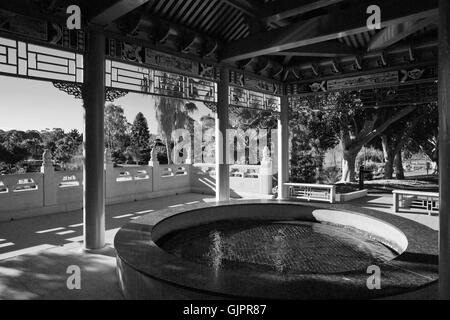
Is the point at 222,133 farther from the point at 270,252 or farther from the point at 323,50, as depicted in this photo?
the point at 270,252

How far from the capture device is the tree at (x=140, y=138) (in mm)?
34219

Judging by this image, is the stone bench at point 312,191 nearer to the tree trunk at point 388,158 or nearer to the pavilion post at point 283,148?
the pavilion post at point 283,148

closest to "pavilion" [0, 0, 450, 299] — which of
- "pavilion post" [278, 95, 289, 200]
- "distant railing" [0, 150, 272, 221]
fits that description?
"pavilion post" [278, 95, 289, 200]

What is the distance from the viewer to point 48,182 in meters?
9.91

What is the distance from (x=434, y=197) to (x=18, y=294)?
971 centimetres

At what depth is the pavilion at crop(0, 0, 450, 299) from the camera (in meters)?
5.37

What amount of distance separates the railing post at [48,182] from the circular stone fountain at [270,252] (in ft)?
16.8

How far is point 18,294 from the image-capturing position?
161 inches

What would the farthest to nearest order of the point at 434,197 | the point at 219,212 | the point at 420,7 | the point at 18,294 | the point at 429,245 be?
the point at 434,197
the point at 219,212
the point at 420,7
the point at 429,245
the point at 18,294

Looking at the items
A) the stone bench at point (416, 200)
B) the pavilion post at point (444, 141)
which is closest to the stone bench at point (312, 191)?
the stone bench at point (416, 200)

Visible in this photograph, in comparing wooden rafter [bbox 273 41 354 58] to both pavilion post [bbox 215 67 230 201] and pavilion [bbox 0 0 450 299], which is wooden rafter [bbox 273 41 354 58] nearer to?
pavilion [bbox 0 0 450 299]

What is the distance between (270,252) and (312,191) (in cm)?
675

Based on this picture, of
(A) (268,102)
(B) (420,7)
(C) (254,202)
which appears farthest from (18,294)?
(A) (268,102)
